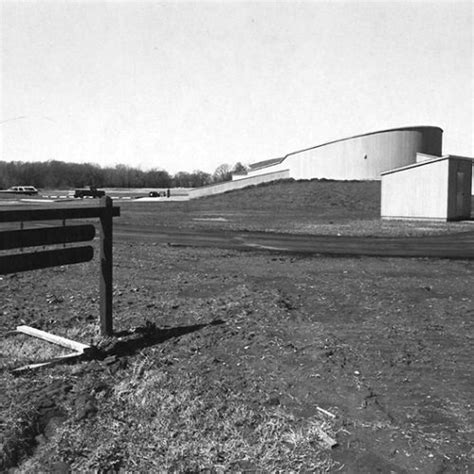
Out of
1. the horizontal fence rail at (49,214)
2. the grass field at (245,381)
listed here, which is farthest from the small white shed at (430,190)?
the horizontal fence rail at (49,214)

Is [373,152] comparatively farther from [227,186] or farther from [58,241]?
[58,241]

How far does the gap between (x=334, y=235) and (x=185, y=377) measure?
14.6 metres

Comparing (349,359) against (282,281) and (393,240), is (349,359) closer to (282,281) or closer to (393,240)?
(282,281)

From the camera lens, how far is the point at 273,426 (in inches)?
134

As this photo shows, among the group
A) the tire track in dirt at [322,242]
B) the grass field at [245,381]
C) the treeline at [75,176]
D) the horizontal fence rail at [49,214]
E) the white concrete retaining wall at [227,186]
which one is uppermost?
the treeline at [75,176]

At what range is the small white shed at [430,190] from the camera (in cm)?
2644

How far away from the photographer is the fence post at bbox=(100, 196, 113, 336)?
→ 218 inches

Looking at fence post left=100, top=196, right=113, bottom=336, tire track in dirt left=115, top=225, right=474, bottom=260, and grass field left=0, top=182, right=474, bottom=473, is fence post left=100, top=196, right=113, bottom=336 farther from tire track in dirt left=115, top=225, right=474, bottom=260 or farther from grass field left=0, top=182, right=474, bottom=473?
tire track in dirt left=115, top=225, right=474, bottom=260

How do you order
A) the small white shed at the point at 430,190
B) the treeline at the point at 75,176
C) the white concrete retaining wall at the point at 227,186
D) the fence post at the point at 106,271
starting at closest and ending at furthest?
the fence post at the point at 106,271 < the small white shed at the point at 430,190 < the white concrete retaining wall at the point at 227,186 < the treeline at the point at 75,176

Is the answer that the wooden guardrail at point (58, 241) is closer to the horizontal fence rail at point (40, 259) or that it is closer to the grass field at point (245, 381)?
the horizontal fence rail at point (40, 259)

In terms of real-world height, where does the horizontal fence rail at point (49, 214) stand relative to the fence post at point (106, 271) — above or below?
above

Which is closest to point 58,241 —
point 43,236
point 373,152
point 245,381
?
point 43,236

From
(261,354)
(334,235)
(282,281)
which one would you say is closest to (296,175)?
(334,235)

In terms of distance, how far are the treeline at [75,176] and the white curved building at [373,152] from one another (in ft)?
120
